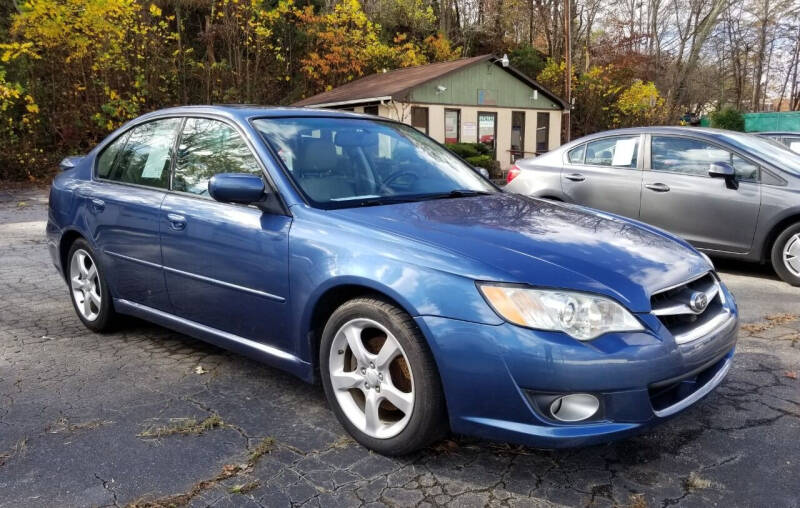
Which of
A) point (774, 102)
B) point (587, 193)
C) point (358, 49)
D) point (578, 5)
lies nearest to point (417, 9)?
point (358, 49)

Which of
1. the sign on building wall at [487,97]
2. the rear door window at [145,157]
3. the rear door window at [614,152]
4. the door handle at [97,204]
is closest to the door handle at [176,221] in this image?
the rear door window at [145,157]

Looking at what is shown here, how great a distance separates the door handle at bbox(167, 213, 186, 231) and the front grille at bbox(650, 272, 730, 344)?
2441mm

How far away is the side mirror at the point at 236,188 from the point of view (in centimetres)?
295

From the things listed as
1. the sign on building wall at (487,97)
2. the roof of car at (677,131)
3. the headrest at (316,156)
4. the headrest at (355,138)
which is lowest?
the headrest at (316,156)

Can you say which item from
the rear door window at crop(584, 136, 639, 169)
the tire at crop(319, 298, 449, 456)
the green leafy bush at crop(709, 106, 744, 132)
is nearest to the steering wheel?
the tire at crop(319, 298, 449, 456)

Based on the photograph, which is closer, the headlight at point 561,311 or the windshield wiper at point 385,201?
the headlight at point 561,311

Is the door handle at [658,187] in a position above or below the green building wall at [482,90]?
below

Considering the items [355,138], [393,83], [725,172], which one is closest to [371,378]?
[355,138]

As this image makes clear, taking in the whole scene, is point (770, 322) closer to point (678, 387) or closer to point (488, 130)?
point (678, 387)

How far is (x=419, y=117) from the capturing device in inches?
899

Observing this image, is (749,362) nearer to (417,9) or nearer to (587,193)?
(587,193)

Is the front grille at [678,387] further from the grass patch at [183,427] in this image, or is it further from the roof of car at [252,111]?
the roof of car at [252,111]

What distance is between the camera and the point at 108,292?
4.22 m

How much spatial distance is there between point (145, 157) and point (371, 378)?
2.34m
